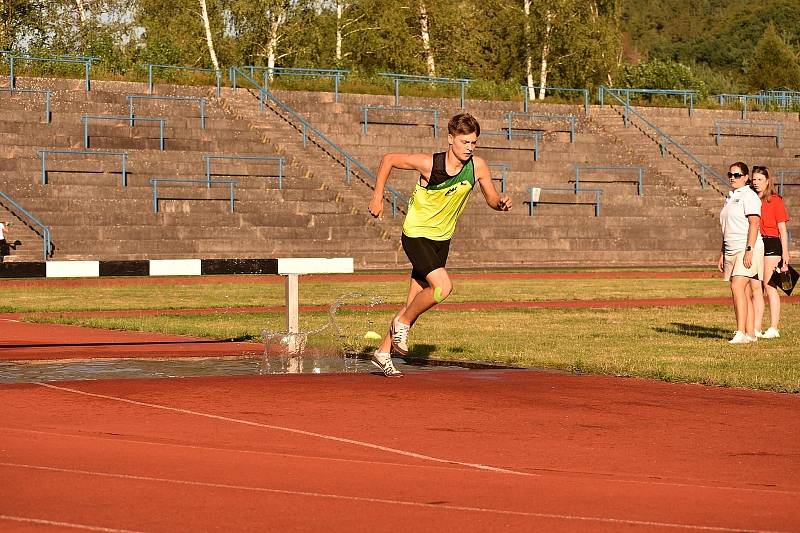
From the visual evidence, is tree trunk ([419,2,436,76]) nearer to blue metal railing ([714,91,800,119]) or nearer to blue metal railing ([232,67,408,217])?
blue metal railing ([714,91,800,119])

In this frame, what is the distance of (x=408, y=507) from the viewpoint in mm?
6352

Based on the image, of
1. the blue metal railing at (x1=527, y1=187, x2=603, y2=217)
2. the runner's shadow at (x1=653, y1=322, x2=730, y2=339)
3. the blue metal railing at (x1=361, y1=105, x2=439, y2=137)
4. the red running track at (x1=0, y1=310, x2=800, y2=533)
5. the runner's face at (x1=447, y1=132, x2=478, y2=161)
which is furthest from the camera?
the blue metal railing at (x1=361, y1=105, x2=439, y2=137)

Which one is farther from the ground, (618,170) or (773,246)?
(618,170)

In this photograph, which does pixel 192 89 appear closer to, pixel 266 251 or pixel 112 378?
pixel 266 251

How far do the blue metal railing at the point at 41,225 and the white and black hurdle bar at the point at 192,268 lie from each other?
20.2 meters

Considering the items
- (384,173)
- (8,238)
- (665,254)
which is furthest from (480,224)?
(384,173)

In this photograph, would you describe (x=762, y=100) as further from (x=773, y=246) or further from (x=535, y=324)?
(x=773, y=246)

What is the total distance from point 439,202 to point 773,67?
3427 inches

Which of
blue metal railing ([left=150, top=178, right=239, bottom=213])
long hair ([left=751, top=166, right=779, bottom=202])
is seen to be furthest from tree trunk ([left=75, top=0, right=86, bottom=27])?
long hair ([left=751, top=166, right=779, bottom=202])

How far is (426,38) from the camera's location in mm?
73250

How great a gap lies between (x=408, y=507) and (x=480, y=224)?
3548cm

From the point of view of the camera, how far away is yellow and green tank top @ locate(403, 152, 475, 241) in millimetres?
11375

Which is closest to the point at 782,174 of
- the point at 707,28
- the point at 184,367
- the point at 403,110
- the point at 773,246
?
the point at 403,110

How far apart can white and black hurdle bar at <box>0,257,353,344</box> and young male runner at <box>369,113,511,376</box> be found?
1.76m
